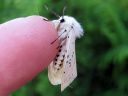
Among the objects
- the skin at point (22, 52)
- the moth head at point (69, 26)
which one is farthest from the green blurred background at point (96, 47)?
the skin at point (22, 52)

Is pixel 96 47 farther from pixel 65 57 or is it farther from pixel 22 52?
pixel 22 52

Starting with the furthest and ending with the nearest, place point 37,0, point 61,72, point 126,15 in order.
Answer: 1. point 126,15
2. point 37,0
3. point 61,72

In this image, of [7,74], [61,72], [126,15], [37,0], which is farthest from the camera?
[126,15]

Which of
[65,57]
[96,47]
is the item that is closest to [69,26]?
[65,57]

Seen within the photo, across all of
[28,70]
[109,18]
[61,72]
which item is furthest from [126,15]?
[28,70]

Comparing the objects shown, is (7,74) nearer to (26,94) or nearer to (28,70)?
(28,70)
